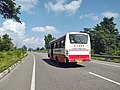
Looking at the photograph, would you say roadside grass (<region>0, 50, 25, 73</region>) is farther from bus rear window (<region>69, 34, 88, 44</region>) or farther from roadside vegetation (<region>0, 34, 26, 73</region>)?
bus rear window (<region>69, 34, 88, 44</region>)

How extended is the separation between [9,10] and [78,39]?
14.4m

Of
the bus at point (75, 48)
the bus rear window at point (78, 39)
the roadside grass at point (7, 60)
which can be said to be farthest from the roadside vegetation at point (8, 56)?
the bus rear window at point (78, 39)

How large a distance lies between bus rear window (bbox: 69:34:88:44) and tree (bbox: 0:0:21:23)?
13601mm

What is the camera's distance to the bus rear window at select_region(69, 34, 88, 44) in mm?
17095

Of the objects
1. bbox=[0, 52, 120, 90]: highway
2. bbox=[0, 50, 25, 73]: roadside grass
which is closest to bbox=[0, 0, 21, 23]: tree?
bbox=[0, 50, 25, 73]: roadside grass

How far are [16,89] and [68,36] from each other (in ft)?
31.9

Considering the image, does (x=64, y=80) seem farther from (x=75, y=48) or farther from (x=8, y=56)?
(x=8, y=56)

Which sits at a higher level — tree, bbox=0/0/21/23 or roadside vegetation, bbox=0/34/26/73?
tree, bbox=0/0/21/23

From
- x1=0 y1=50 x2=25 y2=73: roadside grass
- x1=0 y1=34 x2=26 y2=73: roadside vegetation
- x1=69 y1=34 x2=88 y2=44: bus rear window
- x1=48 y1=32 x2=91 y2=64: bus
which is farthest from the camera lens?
x1=0 y1=34 x2=26 y2=73: roadside vegetation

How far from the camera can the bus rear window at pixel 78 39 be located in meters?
17.1

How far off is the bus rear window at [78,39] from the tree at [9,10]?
44.6ft

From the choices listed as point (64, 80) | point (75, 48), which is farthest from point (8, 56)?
point (64, 80)

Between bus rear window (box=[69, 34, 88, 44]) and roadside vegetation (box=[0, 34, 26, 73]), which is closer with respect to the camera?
bus rear window (box=[69, 34, 88, 44])

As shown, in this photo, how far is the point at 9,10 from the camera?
27.8 metres
